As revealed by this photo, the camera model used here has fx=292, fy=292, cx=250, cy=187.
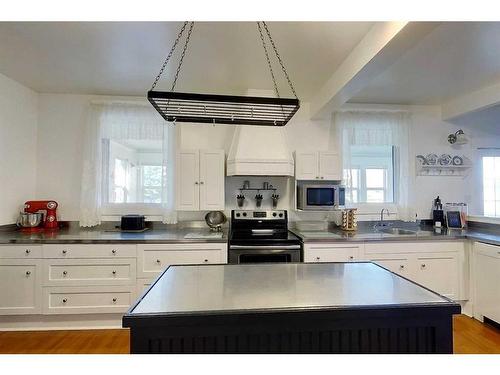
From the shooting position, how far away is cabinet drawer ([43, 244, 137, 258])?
2.76 meters

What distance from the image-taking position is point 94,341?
8.51 feet

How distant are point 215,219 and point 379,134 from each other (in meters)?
2.33

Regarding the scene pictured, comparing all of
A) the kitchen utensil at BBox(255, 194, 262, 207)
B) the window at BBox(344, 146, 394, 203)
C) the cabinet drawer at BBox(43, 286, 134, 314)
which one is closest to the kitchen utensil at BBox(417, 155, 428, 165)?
the window at BBox(344, 146, 394, 203)

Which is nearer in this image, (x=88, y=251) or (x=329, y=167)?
(x=88, y=251)

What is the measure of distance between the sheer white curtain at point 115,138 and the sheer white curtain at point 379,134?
2.11m

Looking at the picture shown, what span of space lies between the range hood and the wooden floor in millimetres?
1953

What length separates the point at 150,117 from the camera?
352 centimetres

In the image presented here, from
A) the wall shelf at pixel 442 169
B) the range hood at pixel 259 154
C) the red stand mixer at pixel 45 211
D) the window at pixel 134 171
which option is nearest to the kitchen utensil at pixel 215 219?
the range hood at pixel 259 154

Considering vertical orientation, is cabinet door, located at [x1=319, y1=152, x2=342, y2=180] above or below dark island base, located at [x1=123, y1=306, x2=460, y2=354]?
above

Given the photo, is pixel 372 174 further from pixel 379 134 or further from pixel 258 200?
pixel 258 200

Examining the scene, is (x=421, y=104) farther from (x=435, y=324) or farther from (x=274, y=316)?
(x=274, y=316)

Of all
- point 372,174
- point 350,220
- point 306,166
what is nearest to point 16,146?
point 306,166

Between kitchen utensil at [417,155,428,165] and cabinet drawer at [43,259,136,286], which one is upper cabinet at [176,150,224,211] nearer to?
cabinet drawer at [43,259,136,286]
